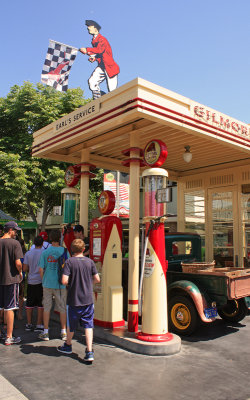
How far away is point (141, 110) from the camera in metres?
5.14

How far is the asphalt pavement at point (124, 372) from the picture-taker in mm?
3672

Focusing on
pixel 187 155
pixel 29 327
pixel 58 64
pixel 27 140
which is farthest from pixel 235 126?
pixel 58 64

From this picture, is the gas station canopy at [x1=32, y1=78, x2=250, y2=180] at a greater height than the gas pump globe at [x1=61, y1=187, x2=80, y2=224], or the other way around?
the gas station canopy at [x1=32, y1=78, x2=250, y2=180]

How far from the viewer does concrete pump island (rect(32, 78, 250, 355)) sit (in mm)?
5273

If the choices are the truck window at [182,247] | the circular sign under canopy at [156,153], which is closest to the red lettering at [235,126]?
the circular sign under canopy at [156,153]

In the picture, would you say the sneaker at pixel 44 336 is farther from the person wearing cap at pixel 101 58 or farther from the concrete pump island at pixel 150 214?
the person wearing cap at pixel 101 58

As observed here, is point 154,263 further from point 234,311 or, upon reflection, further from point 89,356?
point 234,311

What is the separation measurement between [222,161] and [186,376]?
6.37 meters

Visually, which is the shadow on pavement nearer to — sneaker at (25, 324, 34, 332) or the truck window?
sneaker at (25, 324, 34, 332)

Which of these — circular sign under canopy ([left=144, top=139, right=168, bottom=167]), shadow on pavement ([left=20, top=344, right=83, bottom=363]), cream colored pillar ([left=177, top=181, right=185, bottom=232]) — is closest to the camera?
shadow on pavement ([left=20, top=344, right=83, bottom=363])

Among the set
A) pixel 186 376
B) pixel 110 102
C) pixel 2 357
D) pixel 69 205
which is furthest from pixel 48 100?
pixel 186 376

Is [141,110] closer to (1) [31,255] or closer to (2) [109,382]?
(1) [31,255]

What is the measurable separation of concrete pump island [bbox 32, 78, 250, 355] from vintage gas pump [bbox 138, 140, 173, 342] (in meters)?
0.02

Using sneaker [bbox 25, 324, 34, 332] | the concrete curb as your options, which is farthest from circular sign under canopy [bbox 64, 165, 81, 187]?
the concrete curb
